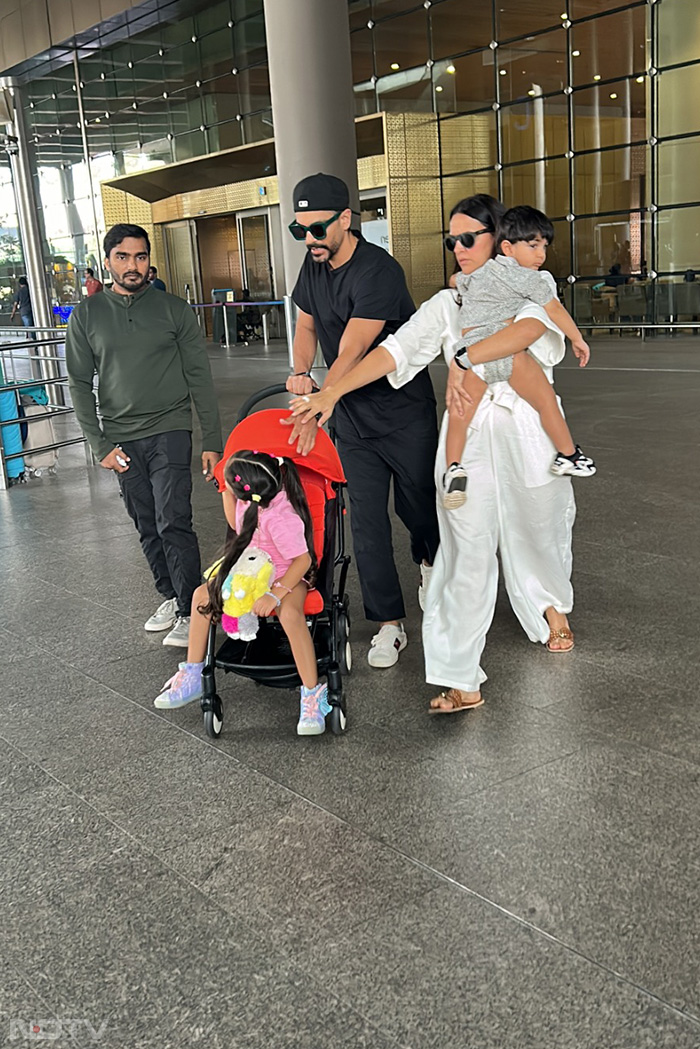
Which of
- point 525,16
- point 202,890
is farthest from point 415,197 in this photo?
point 202,890

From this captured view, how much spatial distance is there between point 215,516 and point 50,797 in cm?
418

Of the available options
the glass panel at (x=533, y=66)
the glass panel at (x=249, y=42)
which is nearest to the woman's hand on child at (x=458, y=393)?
the glass panel at (x=533, y=66)

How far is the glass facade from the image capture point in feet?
61.8

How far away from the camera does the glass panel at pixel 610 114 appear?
19219mm

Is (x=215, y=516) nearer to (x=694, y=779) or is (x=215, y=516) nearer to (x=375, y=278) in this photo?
(x=375, y=278)

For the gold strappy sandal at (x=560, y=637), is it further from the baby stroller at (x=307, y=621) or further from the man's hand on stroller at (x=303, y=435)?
the man's hand on stroller at (x=303, y=435)

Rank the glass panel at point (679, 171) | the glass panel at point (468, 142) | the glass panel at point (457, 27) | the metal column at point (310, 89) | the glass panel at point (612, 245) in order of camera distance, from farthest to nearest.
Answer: the glass panel at point (468, 142) < the glass panel at point (457, 27) < the glass panel at point (612, 245) < the glass panel at point (679, 171) < the metal column at point (310, 89)

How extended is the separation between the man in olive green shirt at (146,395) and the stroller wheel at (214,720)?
3.36 ft

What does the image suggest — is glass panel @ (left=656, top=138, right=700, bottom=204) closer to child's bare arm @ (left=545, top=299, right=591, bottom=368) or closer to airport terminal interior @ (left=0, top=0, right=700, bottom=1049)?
airport terminal interior @ (left=0, top=0, right=700, bottom=1049)

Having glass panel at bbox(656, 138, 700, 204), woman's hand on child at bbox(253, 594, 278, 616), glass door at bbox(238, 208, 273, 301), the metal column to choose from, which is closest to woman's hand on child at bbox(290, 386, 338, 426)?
woman's hand on child at bbox(253, 594, 278, 616)

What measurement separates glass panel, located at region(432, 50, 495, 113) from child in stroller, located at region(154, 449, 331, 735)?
19.5m

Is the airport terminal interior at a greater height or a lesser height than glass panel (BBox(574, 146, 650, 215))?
Answer: lesser

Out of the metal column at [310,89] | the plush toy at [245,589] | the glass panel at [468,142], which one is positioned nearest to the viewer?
the plush toy at [245,589]

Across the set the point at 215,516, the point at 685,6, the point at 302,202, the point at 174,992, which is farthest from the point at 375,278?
the point at 685,6
